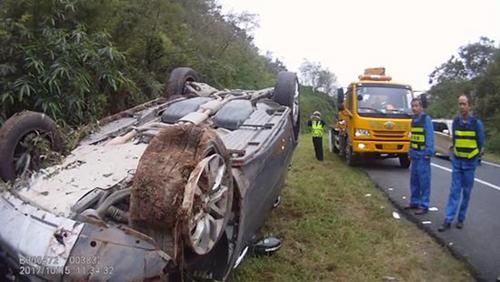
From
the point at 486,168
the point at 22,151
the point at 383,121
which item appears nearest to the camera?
the point at 22,151

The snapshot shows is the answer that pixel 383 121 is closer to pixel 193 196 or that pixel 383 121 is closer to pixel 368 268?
pixel 368 268

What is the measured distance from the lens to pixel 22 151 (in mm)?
3680

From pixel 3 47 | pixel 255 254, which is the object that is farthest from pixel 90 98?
pixel 255 254

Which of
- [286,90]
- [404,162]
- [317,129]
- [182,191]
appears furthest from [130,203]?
[317,129]

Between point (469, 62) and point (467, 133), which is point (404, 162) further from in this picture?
point (469, 62)

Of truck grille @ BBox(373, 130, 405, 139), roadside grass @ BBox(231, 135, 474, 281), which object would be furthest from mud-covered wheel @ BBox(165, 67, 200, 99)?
truck grille @ BBox(373, 130, 405, 139)

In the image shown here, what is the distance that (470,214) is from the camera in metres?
6.59

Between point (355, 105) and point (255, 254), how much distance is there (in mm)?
6780

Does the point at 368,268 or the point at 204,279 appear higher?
the point at 204,279

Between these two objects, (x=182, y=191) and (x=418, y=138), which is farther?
(x=418, y=138)

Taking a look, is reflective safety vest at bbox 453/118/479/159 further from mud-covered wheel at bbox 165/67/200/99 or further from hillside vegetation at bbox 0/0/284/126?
hillside vegetation at bbox 0/0/284/126

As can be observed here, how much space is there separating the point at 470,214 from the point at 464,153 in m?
1.33

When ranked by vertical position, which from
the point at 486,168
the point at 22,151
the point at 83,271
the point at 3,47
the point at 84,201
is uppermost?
the point at 3,47

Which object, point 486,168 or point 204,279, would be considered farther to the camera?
point 486,168
